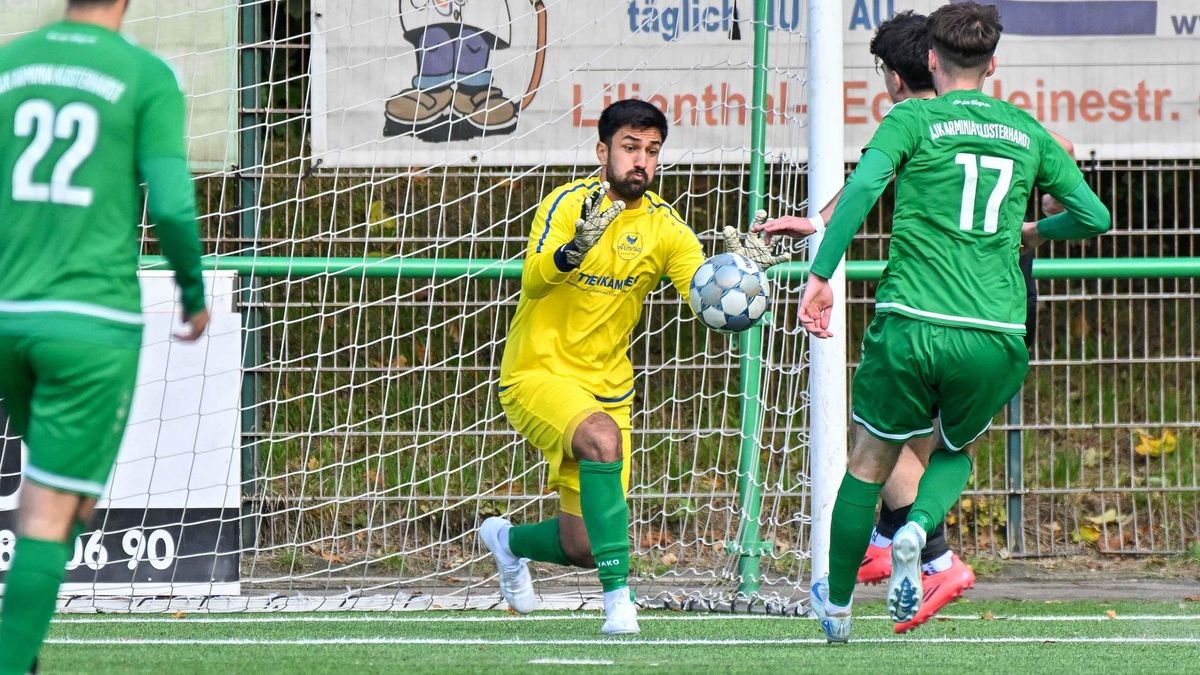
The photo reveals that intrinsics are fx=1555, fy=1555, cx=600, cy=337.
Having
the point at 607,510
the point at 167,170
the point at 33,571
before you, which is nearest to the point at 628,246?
the point at 607,510

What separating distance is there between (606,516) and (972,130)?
5.65 feet

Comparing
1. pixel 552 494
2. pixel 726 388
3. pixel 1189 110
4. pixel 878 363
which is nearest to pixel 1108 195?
pixel 1189 110

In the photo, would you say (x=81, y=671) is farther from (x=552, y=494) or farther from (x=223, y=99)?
(x=223, y=99)

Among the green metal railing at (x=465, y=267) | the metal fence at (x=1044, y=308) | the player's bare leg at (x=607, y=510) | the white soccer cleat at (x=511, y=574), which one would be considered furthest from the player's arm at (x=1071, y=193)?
the metal fence at (x=1044, y=308)

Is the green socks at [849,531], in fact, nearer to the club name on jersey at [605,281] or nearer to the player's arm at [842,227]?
the player's arm at [842,227]

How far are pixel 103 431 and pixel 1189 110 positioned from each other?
5.84 m

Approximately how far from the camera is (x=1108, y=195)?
7793 millimetres

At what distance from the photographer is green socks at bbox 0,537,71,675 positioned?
3.26m

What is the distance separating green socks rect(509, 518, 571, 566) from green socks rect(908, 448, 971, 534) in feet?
4.69

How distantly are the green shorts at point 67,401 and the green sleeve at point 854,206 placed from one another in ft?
6.59

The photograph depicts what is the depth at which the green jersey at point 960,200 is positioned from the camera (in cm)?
451

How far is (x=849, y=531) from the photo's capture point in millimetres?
4746

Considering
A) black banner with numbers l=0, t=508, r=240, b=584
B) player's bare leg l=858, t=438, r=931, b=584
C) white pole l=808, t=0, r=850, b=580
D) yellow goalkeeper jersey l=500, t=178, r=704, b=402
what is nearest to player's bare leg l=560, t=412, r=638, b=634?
yellow goalkeeper jersey l=500, t=178, r=704, b=402

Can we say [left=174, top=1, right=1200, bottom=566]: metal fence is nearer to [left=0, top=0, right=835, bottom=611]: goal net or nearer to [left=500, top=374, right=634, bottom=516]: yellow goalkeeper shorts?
[left=0, top=0, right=835, bottom=611]: goal net
